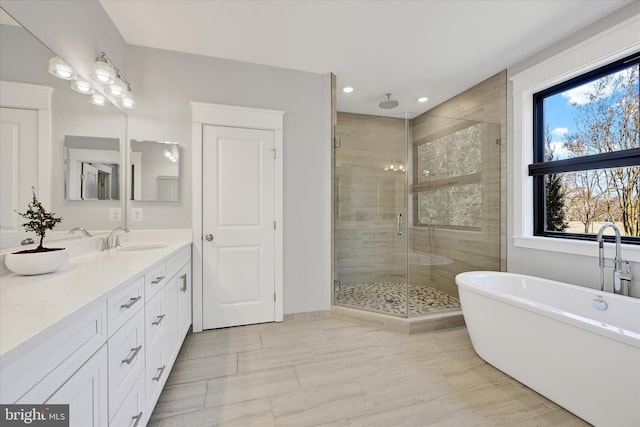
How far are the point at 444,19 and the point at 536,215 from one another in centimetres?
206

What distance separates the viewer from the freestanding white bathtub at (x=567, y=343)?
1317 mm

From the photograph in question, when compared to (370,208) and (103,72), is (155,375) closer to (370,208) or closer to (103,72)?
(103,72)

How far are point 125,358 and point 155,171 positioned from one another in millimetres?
1803

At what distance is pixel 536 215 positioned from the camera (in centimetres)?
267

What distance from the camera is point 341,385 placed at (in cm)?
176

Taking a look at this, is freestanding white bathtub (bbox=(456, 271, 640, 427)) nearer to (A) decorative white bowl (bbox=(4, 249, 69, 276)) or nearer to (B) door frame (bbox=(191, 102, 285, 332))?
(B) door frame (bbox=(191, 102, 285, 332))

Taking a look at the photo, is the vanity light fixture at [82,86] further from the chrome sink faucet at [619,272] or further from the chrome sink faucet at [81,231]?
the chrome sink faucet at [619,272]

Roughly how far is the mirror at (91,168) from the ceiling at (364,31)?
1.05 meters

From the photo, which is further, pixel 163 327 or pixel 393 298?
pixel 393 298

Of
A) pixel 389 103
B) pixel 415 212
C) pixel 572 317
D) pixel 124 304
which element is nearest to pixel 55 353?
pixel 124 304

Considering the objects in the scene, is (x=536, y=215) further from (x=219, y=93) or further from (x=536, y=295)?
(x=219, y=93)

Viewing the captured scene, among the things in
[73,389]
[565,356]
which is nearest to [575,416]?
[565,356]

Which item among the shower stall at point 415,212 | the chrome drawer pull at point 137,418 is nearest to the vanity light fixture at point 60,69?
the chrome drawer pull at point 137,418

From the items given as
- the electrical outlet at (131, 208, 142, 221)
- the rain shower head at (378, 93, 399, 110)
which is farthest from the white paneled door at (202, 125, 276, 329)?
the rain shower head at (378, 93, 399, 110)
